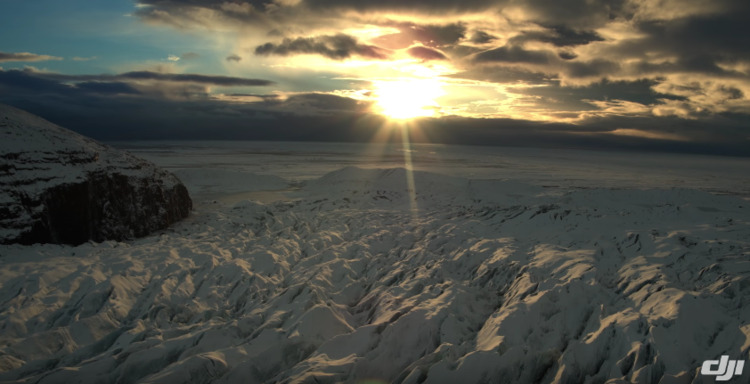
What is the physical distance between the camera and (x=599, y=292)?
5.98 metres

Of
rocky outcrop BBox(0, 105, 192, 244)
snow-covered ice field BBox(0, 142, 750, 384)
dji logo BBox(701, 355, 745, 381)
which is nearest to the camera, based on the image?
dji logo BBox(701, 355, 745, 381)

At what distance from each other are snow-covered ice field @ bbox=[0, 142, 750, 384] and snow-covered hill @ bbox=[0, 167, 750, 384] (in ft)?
0.08

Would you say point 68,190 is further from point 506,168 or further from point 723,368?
point 506,168

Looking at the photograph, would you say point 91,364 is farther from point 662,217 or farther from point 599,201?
point 599,201

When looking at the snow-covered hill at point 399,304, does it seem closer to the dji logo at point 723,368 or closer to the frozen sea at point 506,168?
the dji logo at point 723,368

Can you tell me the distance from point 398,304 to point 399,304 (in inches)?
1.0

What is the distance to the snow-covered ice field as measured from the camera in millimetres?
4789

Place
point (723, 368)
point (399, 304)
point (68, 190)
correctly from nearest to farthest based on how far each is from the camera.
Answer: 1. point (723, 368)
2. point (399, 304)
3. point (68, 190)

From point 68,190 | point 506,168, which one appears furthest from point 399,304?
point 506,168

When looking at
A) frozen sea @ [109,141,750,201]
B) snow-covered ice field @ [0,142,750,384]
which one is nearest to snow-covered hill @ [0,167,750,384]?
snow-covered ice field @ [0,142,750,384]

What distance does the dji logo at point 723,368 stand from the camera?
4.19 metres

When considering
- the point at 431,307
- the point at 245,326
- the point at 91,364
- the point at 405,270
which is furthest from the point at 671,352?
the point at 91,364

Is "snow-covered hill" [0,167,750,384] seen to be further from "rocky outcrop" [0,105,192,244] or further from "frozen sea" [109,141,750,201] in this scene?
"frozen sea" [109,141,750,201]

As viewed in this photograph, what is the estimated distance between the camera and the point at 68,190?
10.2 m
